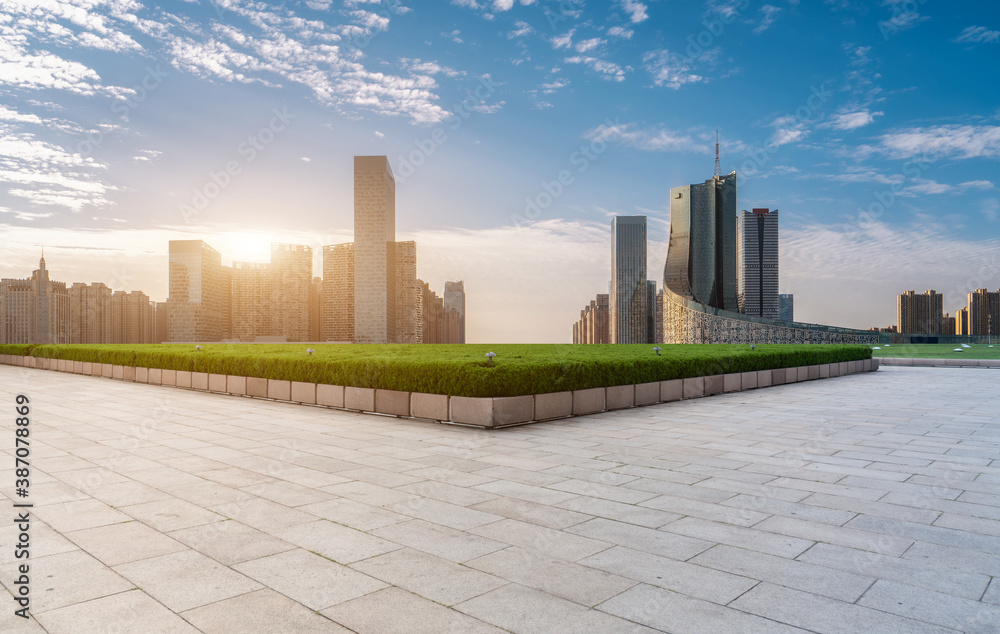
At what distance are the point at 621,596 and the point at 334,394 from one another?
8.89 meters

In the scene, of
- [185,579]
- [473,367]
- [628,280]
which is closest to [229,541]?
[185,579]

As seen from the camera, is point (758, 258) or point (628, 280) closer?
point (758, 258)

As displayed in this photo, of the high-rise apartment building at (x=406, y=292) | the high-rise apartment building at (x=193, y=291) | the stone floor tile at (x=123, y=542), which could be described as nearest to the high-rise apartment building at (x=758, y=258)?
the high-rise apartment building at (x=406, y=292)

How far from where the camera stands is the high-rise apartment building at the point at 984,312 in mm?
66938

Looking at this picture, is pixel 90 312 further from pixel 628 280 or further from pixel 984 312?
pixel 628 280

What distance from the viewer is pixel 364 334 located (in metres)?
97.2

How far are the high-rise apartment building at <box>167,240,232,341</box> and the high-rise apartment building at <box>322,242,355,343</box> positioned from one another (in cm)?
4413

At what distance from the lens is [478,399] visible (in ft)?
29.5

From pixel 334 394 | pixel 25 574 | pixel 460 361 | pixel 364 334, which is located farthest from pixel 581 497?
pixel 364 334

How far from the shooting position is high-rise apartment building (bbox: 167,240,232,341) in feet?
207

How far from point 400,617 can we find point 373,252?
331 ft

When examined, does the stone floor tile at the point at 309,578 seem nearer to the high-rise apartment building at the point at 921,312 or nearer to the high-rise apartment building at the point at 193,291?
the high-rise apartment building at the point at 193,291

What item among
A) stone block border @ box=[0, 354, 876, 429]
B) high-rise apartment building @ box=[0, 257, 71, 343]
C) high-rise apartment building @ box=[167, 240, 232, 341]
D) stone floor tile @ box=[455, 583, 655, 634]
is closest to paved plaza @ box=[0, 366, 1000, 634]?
stone floor tile @ box=[455, 583, 655, 634]

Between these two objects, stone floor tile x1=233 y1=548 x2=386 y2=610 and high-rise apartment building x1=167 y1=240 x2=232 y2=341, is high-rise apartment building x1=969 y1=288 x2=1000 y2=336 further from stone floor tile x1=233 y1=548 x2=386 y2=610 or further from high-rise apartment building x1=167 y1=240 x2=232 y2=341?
high-rise apartment building x1=167 y1=240 x2=232 y2=341
